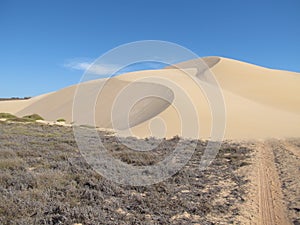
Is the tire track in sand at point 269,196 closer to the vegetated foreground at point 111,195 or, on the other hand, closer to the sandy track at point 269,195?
the sandy track at point 269,195

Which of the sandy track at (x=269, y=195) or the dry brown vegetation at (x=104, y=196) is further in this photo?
the sandy track at (x=269, y=195)

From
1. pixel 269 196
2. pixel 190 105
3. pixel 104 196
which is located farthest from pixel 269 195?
pixel 190 105

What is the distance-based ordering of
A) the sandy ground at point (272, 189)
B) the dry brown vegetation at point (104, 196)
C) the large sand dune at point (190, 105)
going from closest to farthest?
the dry brown vegetation at point (104, 196) → the sandy ground at point (272, 189) → the large sand dune at point (190, 105)

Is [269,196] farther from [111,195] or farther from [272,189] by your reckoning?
[111,195]

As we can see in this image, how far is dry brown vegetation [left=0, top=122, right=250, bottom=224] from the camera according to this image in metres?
6.09

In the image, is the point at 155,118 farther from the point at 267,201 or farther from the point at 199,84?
the point at 267,201

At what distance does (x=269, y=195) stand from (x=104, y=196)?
13.8ft

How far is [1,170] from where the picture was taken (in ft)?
29.3

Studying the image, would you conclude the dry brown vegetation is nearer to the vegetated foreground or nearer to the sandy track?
the vegetated foreground

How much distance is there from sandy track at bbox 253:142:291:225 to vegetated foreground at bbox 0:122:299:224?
0.24 meters

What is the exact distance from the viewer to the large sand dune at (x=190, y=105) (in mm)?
23531

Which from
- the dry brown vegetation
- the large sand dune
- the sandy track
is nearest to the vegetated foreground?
the dry brown vegetation

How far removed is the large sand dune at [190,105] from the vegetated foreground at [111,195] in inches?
443

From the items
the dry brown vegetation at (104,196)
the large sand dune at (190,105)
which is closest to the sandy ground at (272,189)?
the dry brown vegetation at (104,196)
